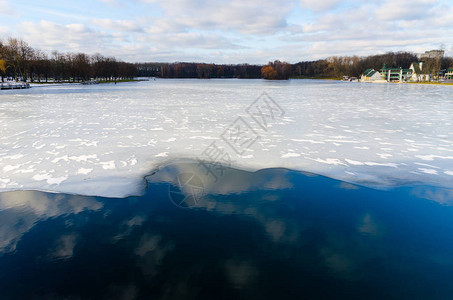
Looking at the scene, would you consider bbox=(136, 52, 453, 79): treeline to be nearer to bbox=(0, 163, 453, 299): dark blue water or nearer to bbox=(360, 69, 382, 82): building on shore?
bbox=(360, 69, 382, 82): building on shore

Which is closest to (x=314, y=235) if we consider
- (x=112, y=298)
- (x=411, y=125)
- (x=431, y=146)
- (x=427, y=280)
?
(x=427, y=280)

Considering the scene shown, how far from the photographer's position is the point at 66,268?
3.77 metres

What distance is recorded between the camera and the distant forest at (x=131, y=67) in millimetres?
64812

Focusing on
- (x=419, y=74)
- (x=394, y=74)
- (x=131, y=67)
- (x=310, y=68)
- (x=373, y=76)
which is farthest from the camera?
(x=310, y=68)

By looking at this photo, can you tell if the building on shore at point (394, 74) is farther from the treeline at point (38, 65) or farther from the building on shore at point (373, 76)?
the treeline at point (38, 65)

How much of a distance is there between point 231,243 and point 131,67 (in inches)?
5095

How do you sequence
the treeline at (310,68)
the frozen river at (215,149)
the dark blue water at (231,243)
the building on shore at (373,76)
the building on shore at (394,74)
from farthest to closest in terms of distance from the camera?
1. the treeline at (310,68)
2. the building on shore at (373,76)
3. the building on shore at (394,74)
4. the frozen river at (215,149)
5. the dark blue water at (231,243)

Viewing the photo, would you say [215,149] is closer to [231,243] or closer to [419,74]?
[231,243]

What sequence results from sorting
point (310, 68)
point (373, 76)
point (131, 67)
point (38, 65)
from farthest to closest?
point (310, 68), point (131, 67), point (373, 76), point (38, 65)

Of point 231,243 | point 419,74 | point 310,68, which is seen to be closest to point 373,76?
point 419,74

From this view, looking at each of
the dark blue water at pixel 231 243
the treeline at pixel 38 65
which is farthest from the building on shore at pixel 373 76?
the dark blue water at pixel 231 243

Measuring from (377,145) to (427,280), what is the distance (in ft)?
20.2

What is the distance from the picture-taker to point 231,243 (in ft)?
14.0

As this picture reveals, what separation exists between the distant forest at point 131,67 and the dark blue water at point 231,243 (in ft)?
205
